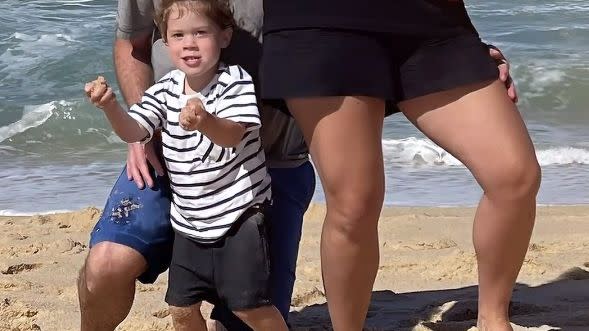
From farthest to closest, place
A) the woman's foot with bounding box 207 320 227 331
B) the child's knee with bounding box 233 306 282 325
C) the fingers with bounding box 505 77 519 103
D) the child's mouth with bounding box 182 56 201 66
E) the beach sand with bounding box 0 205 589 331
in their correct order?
the beach sand with bounding box 0 205 589 331 → the woman's foot with bounding box 207 320 227 331 → the child's knee with bounding box 233 306 282 325 → the child's mouth with bounding box 182 56 201 66 → the fingers with bounding box 505 77 519 103

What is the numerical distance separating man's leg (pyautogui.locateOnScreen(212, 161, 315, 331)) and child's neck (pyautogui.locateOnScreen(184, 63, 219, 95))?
1.40ft

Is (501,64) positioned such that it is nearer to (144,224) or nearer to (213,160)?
(213,160)

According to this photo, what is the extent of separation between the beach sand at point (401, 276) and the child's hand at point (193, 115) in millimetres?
1242

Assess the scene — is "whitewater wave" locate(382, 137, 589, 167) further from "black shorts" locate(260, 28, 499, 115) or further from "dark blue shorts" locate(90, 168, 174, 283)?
"black shorts" locate(260, 28, 499, 115)

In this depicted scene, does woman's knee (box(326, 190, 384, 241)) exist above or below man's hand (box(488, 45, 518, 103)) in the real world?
below

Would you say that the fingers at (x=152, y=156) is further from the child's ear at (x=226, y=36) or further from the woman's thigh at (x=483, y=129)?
the woman's thigh at (x=483, y=129)

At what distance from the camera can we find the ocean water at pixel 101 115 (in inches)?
271

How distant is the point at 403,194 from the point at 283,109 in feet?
12.7

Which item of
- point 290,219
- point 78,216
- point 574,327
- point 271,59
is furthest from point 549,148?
point 271,59

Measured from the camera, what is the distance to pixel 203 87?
3.02 meters

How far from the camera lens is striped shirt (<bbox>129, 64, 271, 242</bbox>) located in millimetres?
2959

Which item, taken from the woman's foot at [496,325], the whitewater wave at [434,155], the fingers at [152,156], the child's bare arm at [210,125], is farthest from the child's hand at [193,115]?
the whitewater wave at [434,155]

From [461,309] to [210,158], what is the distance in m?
1.42

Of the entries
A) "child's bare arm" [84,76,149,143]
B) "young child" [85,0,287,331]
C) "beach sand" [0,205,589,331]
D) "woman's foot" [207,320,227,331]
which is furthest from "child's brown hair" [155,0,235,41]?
"beach sand" [0,205,589,331]
